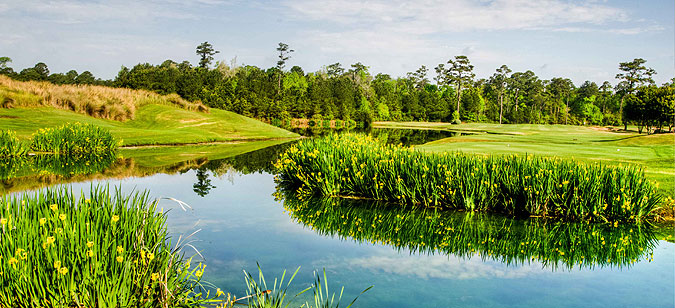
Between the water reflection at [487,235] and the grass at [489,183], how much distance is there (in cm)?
53

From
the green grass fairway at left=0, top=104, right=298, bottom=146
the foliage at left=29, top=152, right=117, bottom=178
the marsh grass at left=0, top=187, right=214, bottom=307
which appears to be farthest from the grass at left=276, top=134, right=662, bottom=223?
the green grass fairway at left=0, top=104, right=298, bottom=146

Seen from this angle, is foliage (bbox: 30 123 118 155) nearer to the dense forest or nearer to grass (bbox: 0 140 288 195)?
grass (bbox: 0 140 288 195)

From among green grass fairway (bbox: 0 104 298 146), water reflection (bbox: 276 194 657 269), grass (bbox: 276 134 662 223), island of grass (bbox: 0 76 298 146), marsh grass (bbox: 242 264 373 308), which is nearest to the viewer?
marsh grass (bbox: 242 264 373 308)

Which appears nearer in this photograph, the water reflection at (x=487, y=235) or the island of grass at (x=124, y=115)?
the water reflection at (x=487, y=235)

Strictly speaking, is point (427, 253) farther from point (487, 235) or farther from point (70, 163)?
point (70, 163)

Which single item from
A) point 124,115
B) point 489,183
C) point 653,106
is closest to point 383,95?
point 653,106

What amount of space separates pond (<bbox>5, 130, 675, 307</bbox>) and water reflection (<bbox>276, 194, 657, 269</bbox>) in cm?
2

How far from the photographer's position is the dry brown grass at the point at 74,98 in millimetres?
30188

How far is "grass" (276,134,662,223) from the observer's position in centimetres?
1096

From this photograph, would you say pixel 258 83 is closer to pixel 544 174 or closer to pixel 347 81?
pixel 347 81

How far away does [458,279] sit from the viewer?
7.25 metres

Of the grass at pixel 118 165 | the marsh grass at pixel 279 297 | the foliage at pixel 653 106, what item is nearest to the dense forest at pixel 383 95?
the foliage at pixel 653 106

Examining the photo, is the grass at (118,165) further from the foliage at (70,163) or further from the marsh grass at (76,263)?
the marsh grass at (76,263)

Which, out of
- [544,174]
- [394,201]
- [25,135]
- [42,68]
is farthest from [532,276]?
[42,68]
